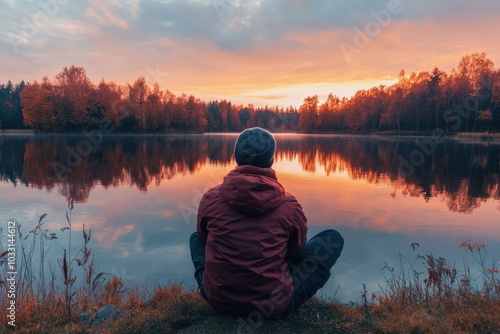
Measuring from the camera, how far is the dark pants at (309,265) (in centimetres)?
333

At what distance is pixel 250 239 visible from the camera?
9.32 feet

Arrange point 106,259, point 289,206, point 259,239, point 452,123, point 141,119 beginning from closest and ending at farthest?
point 259,239 → point 289,206 → point 106,259 → point 452,123 → point 141,119

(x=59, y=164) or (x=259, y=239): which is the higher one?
(x=259, y=239)

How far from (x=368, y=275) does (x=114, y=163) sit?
799 inches

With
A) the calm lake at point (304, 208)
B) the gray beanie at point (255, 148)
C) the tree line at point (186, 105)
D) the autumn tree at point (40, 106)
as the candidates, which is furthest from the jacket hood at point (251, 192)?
the autumn tree at point (40, 106)

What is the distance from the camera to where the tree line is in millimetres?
62750

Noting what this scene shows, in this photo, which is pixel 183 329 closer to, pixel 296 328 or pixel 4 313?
pixel 296 328

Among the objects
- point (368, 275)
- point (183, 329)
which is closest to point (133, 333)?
point (183, 329)

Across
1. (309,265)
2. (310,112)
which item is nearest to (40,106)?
(309,265)

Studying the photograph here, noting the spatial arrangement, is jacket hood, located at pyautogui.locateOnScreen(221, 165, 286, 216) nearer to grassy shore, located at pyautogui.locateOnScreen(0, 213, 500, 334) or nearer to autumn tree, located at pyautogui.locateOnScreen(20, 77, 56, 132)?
grassy shore, located at pyautogui.locateOnScreen(0, 213, 500, 334)

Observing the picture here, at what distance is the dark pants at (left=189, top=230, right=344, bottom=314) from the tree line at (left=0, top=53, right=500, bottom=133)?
212ft

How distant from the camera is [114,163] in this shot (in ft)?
74.6

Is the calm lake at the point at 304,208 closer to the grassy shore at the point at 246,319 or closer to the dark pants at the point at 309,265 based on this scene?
the grassy shore at the point at 246,319

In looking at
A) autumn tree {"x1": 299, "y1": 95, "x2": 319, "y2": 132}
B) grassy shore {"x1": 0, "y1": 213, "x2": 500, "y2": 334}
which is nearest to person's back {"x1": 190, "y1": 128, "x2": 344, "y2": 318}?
grassy shore {"x1": 0, "y1": 213, "x2": 500, "y2": 334}
